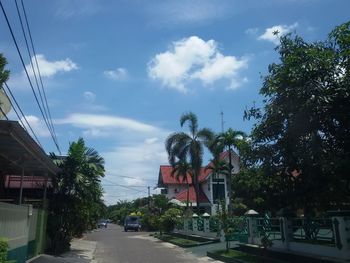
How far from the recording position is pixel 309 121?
14.4 metres

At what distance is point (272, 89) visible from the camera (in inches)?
617

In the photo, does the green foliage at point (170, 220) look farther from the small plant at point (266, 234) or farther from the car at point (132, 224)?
the car at point (132, 224)

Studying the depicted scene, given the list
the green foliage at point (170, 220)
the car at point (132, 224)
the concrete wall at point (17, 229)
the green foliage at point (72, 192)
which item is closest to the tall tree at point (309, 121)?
the concrete wall at point (17, 229)

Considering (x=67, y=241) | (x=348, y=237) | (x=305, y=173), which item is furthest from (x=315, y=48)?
(x=67, y=241)

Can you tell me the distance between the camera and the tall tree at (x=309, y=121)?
14.0 meters

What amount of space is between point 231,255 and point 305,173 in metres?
6.97

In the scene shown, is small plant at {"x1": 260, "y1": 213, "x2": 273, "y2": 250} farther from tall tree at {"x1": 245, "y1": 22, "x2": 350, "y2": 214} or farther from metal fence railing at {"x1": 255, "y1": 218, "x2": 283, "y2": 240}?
tall tree at {"x1": 245, "y1": 22, "x2": 350, "y2": 214}

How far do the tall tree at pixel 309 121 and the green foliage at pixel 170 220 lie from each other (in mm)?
26212

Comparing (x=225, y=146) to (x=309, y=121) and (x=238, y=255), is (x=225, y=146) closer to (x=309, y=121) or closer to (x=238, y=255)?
(x=238, y=255)

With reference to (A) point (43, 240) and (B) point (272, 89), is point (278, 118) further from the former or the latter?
(A) point (43, 240)

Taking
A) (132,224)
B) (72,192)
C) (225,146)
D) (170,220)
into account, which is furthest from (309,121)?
(132,224)

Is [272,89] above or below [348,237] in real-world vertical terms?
above

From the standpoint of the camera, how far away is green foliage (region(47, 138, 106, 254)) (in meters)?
23.8

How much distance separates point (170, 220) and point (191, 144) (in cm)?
823
